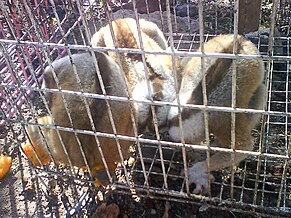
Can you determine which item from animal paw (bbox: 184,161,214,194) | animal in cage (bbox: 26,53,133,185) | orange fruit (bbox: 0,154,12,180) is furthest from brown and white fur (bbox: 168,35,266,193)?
orange fruit (bbox: 0,154,12,180)

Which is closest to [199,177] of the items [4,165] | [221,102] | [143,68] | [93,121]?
[221,102]

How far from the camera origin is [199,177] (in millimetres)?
2508

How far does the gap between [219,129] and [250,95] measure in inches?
11.5

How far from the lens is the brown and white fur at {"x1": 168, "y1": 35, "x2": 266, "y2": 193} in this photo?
2.38 metres

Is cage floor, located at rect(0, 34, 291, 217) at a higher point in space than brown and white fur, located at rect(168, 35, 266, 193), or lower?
lower

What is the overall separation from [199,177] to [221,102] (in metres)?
0.49

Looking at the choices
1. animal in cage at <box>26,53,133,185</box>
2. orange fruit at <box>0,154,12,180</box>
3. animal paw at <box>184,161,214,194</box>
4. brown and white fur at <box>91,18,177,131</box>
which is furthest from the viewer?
orange fruit at <box>0,154,12,180</box>

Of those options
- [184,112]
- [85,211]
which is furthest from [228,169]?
[85,211]

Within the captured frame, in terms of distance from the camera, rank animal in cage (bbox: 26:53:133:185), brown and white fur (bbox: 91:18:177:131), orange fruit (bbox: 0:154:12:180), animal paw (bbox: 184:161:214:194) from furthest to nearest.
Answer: orange fruit (bbox: 0:154:12:180) < brown and white fur (bbox: 91:18:177:131) < animal paw (bbox: 184:161:214:194) < animal in cage (bbox: 26:53:133:185)

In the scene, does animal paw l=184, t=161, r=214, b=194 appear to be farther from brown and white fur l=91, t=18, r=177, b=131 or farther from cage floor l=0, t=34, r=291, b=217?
brown and white fur l=91, t=18, r=177, b=131

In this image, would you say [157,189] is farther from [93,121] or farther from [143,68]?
[143,68]

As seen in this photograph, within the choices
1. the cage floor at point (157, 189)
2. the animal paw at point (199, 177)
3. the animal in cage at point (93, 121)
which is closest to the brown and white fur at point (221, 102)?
the animal paw at point (199, 177)

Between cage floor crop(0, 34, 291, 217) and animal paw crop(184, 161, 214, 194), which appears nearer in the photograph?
cage floor crop(0, 34, 291, 217)

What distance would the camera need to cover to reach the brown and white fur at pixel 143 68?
105 inches
